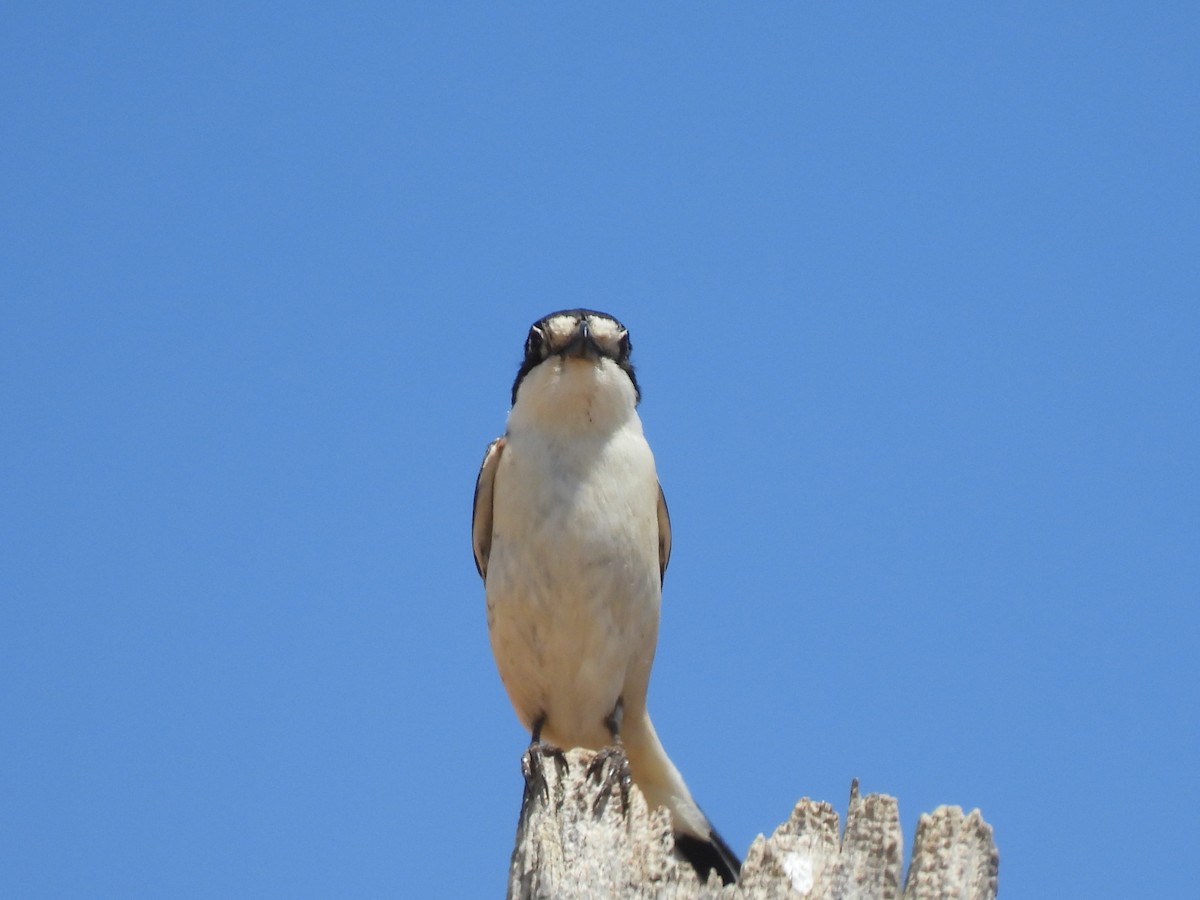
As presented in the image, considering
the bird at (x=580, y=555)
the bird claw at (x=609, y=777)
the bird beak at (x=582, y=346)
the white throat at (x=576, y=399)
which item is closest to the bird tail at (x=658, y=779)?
the bird at (x=580, y=555)

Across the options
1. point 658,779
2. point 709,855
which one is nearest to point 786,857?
point 709,855

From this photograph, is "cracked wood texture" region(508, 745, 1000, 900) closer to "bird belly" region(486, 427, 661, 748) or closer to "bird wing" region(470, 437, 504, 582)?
"bird belly" region(486, 427, 661, 748)

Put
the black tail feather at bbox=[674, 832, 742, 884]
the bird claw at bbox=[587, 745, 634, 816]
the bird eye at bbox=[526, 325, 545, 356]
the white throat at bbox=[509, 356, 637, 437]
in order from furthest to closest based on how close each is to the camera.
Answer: the bird eye at bbox=[526, 325, 545, 356]
the white throat at bbox=[509, 356, 637, 437]
the black tail feather at bbox=[674, 832, 742, 884]
the bird claw at bbox=[587, 745, 634, 816]

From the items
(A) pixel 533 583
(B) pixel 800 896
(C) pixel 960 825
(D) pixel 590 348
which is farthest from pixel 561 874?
(D) pixel 590 348

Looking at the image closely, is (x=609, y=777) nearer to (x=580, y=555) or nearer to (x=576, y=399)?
(x=580, y=555)

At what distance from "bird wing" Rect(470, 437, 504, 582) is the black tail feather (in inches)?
70.0

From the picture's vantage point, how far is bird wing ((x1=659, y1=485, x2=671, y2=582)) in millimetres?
9234

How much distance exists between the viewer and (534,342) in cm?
927

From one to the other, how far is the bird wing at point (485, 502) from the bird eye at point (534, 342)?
1.75ft

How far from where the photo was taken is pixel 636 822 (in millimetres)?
6383

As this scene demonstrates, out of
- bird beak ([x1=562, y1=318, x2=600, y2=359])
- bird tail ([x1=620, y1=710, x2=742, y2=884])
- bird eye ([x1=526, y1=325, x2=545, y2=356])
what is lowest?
bird tail ([x1=620, y1=710, x2=742, y2=884])

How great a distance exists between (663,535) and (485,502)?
3.39ft

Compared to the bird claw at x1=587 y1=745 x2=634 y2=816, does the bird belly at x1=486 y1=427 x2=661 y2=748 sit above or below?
above

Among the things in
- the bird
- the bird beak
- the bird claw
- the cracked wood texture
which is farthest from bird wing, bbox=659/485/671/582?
the cracked wood texture
